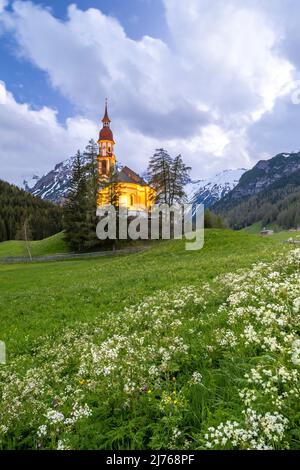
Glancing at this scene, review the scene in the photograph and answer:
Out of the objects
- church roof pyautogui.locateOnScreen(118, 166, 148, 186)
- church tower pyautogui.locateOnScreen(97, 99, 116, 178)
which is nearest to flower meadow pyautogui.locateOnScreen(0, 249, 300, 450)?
church roof pyautogui.locateOnScreen(118, 166, 148, 186)

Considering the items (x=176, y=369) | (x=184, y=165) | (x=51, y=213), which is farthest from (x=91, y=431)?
(x=51, y=213)

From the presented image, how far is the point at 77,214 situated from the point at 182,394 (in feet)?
194

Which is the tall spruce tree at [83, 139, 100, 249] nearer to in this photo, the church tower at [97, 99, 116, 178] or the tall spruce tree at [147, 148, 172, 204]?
the tall spruce tree at [147, 148, 172, 204]

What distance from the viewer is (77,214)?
61812 millimetres

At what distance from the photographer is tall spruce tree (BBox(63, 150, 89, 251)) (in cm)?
6075

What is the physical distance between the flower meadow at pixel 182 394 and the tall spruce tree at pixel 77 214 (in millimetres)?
53768

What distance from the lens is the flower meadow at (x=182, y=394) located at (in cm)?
385

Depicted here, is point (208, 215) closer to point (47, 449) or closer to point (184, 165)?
point (184, 165)

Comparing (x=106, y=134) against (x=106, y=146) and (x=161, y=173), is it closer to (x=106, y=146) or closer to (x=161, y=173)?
(x=106, y=146)

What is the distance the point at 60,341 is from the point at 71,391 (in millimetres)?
5129

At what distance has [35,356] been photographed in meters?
10.5

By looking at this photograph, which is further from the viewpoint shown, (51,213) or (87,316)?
(51,213)

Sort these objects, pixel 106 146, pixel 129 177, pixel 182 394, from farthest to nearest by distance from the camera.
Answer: pixel 106 146, pixel 129 177, pixel 182 394

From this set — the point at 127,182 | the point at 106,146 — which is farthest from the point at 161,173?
the point at 106,146
